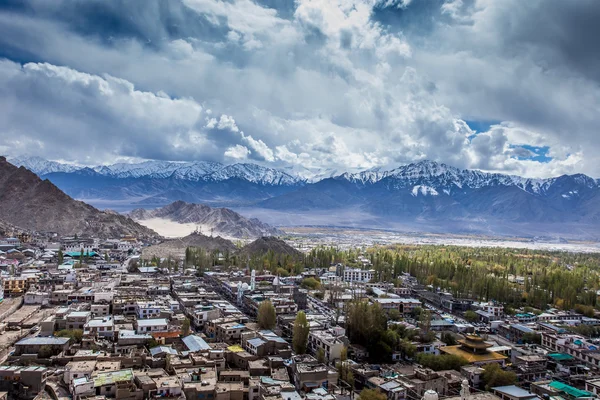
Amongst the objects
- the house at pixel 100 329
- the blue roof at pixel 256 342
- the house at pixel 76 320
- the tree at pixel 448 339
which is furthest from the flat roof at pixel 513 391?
the house at pixel 76 320

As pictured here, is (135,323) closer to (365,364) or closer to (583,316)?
(365,364)

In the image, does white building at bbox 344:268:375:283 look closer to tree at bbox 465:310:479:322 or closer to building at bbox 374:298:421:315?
building at bbox 374:298:421:315

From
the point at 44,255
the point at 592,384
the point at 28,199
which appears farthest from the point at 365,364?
the point at 28,199

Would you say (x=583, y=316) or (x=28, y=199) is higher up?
(x=28, y=199)

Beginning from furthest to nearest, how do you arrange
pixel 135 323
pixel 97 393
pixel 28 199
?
pixel 28 199 < pixel 135 323 < pixel 97 393

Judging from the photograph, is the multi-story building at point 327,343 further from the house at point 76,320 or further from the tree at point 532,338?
the house at point 76,320
